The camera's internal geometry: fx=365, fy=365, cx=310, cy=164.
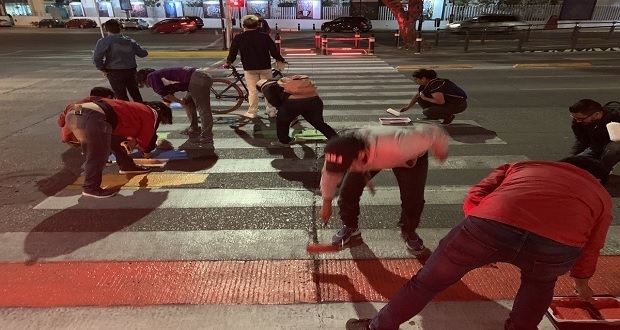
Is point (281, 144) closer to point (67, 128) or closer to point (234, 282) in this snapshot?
point (67, 128)

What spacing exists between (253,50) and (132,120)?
3163mm

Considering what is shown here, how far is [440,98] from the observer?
680 cm

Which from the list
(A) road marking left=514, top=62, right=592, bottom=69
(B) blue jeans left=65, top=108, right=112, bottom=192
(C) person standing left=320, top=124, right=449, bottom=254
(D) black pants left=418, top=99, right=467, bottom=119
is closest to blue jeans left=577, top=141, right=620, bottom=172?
(C) person standing left=320, top=124, right=449, bottom=254

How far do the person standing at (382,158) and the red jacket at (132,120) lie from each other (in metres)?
2.71

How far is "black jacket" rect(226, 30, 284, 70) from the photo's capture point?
6789 mm

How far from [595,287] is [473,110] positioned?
5.76 m

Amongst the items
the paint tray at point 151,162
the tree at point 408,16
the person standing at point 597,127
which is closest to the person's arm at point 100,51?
the paint tray at point 151,162

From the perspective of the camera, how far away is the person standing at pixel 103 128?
3.96m

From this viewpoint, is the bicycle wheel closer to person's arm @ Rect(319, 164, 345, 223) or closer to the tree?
person's arm @ Rect(319, 164, 345, 223)

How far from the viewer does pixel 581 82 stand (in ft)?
34.8

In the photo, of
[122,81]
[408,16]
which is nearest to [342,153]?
[122,81]

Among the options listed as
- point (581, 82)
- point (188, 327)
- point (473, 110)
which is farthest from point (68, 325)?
point (581, 82)

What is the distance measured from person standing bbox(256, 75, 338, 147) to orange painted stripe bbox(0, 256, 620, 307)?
107 inches

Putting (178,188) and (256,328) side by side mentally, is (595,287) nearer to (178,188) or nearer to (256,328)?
(256,328)
